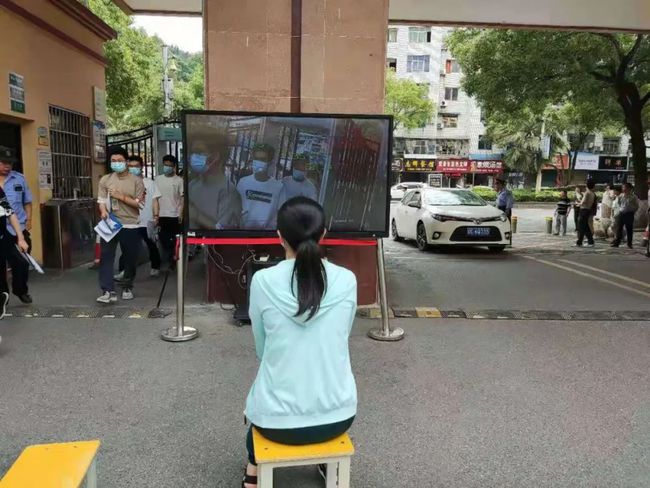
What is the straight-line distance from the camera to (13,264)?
5.73 meters

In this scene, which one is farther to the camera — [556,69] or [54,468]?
[556,69]

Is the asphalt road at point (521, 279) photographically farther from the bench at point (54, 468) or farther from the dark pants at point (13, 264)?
the bench at point (54, 468)

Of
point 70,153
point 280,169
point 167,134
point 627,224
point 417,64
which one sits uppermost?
point 417,64

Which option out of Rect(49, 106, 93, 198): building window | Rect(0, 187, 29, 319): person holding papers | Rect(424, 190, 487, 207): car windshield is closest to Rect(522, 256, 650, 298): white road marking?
Rect(424, 190, 487, 207): car windshield

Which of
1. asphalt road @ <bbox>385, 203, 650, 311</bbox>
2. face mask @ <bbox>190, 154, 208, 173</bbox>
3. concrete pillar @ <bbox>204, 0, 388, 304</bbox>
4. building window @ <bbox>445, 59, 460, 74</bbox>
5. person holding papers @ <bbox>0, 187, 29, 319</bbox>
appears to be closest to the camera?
person holding papers @ <bbox>0, 187, 29, 319</bbox>

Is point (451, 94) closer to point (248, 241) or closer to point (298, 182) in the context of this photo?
point (298, 182)

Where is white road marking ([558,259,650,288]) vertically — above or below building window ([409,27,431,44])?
below

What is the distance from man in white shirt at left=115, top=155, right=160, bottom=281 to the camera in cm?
724

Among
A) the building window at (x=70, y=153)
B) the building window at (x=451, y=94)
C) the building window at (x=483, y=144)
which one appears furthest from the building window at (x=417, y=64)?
the building window at (x=70, y=153)

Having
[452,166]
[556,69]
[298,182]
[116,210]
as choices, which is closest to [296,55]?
[298,182]

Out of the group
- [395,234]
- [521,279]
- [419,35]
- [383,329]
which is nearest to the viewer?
[383,329]

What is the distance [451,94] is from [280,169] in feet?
140

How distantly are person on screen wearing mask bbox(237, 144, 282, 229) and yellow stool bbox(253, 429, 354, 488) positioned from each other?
10.7 feet

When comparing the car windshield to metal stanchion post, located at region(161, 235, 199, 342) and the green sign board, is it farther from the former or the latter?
metal stanchion post, located at region(161, 235, 199, 342)
